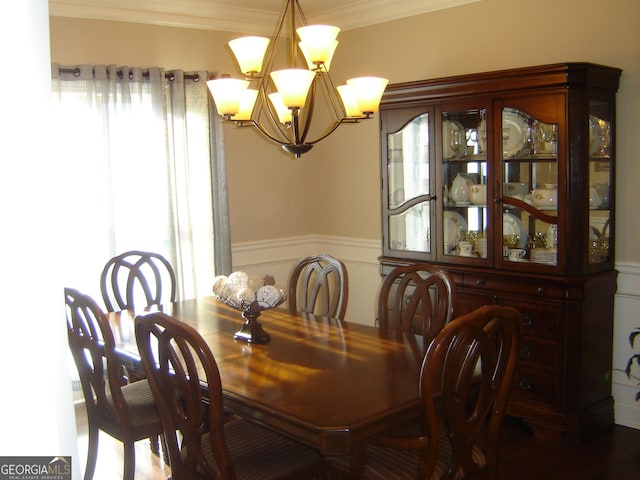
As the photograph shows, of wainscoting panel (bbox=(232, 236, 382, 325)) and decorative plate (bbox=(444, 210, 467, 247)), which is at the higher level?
decorative plate (bbox=(444, 210, 467, 247))

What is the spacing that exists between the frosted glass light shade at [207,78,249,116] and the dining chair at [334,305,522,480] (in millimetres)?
1300

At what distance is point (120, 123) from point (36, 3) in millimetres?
3768

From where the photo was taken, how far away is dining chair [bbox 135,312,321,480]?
198 centimetres

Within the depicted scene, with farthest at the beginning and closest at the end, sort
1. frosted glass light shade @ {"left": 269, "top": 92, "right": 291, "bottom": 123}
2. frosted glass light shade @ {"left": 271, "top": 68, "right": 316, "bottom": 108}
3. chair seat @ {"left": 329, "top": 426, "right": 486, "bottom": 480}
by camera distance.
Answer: frosted glass light shade @ {"left": 269, "top": 92, "right": 291, "bottom": 123} → frosted glass light shade @ {"left": 271, "top": 68, "right": 316, "bottom": 108} → chair seat @ {"left": 329, "top": 426, "right": 486, "bottom": 480}

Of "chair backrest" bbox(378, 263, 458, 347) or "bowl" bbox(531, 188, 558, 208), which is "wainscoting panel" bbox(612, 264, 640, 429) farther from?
"chair backrest" bbox(378, 263, 458, 347)

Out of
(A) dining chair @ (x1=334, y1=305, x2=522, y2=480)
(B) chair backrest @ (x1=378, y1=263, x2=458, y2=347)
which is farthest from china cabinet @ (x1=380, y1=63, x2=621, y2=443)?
(A) dining chair @ (x1=334, y1=305, x2=522, y2=480)

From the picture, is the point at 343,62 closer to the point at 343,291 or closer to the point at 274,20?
the point at 274,20

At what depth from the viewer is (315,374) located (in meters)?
2.34

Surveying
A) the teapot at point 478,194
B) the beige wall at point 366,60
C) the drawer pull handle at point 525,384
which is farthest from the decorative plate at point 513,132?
the drawer pull handle at point 525,384

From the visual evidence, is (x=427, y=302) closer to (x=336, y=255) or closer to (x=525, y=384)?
(x=525, y=384)

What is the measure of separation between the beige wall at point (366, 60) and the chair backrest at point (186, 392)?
244cm

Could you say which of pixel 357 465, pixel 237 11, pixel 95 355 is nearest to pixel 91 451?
pixel 95 355

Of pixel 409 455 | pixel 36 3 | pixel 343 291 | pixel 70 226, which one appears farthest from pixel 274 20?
pixel 36 3

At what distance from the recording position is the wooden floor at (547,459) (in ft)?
10.1
